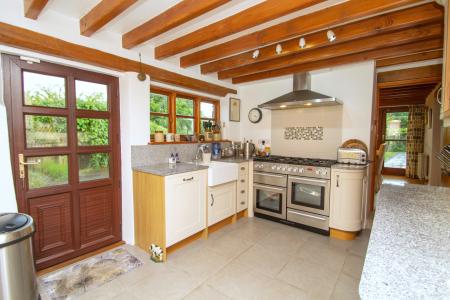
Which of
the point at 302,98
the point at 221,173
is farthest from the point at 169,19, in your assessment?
the point at 302,98

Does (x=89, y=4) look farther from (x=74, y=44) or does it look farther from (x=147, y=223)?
(x=147, y=223)

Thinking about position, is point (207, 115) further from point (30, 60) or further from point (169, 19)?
point (30, 60)

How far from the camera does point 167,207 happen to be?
230 centimetres

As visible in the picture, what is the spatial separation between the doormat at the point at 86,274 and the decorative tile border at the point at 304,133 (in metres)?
2.83

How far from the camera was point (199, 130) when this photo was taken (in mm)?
3693

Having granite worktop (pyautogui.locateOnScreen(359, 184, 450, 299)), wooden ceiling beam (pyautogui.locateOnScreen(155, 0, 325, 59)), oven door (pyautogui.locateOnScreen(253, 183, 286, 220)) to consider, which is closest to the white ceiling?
wooden ceiling beam (pyautogui.locateOnScreen(155, 0, 325, 59))

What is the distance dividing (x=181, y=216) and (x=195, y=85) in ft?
6.21

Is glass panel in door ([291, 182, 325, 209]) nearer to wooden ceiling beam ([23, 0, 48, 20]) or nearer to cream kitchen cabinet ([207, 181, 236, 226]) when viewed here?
cream kitchen cabinet ([207, 181, 236, 226])

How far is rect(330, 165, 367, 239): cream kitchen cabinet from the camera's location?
2693mm

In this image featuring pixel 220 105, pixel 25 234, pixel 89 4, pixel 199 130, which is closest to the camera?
pixel 25 234

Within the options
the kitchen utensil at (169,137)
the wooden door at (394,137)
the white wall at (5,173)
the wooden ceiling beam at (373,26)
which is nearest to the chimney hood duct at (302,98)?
the wooden ceiling beam at (373,26)

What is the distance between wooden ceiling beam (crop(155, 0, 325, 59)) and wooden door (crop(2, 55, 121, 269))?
85 centimetres

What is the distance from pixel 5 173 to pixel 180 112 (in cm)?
214

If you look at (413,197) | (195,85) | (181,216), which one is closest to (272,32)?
(195,85)
